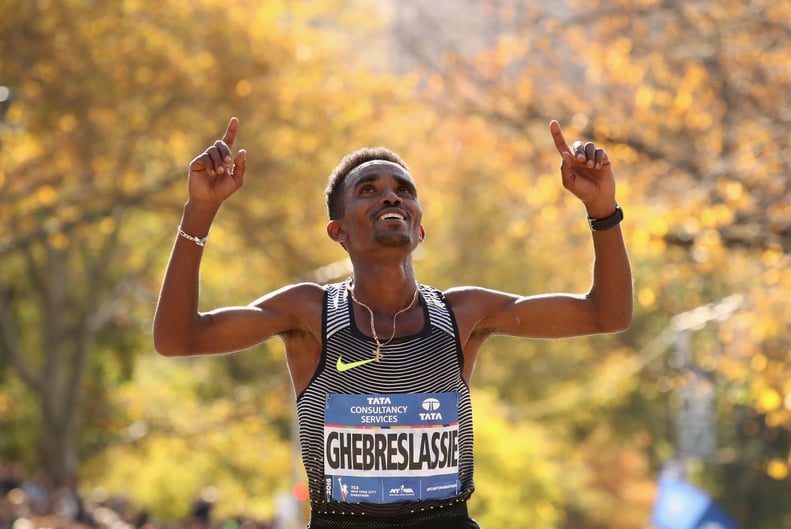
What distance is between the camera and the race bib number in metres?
4.34

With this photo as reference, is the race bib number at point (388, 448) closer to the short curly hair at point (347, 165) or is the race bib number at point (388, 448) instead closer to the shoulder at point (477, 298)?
the shoulder at point (477, 298)

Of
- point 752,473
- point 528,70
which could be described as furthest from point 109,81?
point 752,473

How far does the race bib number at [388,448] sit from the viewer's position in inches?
171

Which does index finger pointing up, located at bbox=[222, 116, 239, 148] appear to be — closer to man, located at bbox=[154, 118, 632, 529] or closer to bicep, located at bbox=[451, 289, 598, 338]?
man, located at bbox=[154, 118, 632, 529]

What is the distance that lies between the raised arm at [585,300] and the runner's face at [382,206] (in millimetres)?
334

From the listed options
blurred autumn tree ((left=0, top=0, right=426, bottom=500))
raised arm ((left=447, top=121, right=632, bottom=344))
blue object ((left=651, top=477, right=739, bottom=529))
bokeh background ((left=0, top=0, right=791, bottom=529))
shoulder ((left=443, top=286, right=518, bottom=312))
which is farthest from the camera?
A: blue object ((left=651, top=477, right=739, bottom=529))

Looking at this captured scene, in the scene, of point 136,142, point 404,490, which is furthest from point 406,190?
point 136,142

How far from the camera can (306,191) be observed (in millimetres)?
20125

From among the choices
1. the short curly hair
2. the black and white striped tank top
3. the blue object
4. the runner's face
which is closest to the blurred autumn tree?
the blue object

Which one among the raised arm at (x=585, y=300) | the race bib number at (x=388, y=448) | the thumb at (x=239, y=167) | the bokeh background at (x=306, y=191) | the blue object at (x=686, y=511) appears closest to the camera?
the race bib number at (x=388, y=448)

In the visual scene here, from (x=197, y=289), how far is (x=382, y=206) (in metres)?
0.60

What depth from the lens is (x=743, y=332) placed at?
14.9 meters

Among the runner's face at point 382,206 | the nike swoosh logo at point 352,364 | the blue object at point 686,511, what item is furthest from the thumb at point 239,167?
the blue object at point 686,511

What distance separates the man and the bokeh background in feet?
20.6
